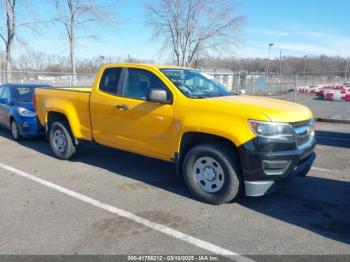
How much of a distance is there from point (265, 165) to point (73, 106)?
3.79 meters

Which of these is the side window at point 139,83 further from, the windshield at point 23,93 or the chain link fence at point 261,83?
the chain link fence at point 261,83

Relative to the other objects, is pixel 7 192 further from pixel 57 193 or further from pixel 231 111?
pixel 231 111

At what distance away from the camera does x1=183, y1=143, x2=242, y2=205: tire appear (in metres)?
4.14

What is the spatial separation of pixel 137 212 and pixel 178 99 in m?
1.61

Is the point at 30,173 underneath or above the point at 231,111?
underneath

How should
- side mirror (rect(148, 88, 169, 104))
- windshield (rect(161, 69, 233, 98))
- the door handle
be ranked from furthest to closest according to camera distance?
the door handle < windshield (rect(161, 69, 233, 98)) < side mirror (rect(148, 88, 169, 104))

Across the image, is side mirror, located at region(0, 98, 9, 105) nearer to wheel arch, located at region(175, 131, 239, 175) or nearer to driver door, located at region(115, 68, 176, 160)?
driver door, located at region(115, 68, 176, 160)

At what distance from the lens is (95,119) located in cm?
565

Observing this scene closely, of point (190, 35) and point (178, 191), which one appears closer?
point (178, 191)

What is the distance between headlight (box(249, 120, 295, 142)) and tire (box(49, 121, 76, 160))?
382 cm

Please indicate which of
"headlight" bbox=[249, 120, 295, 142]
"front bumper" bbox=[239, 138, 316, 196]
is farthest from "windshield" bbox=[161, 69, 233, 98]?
"front bumper" bbox=[239, 138, 316, 196]

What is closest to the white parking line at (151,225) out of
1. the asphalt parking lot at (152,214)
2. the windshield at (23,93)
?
the asphalt parking lot at (152,214)

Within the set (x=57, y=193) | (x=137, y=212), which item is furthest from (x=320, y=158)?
(x=57, y=193)

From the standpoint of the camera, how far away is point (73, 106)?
6051 millimetres
